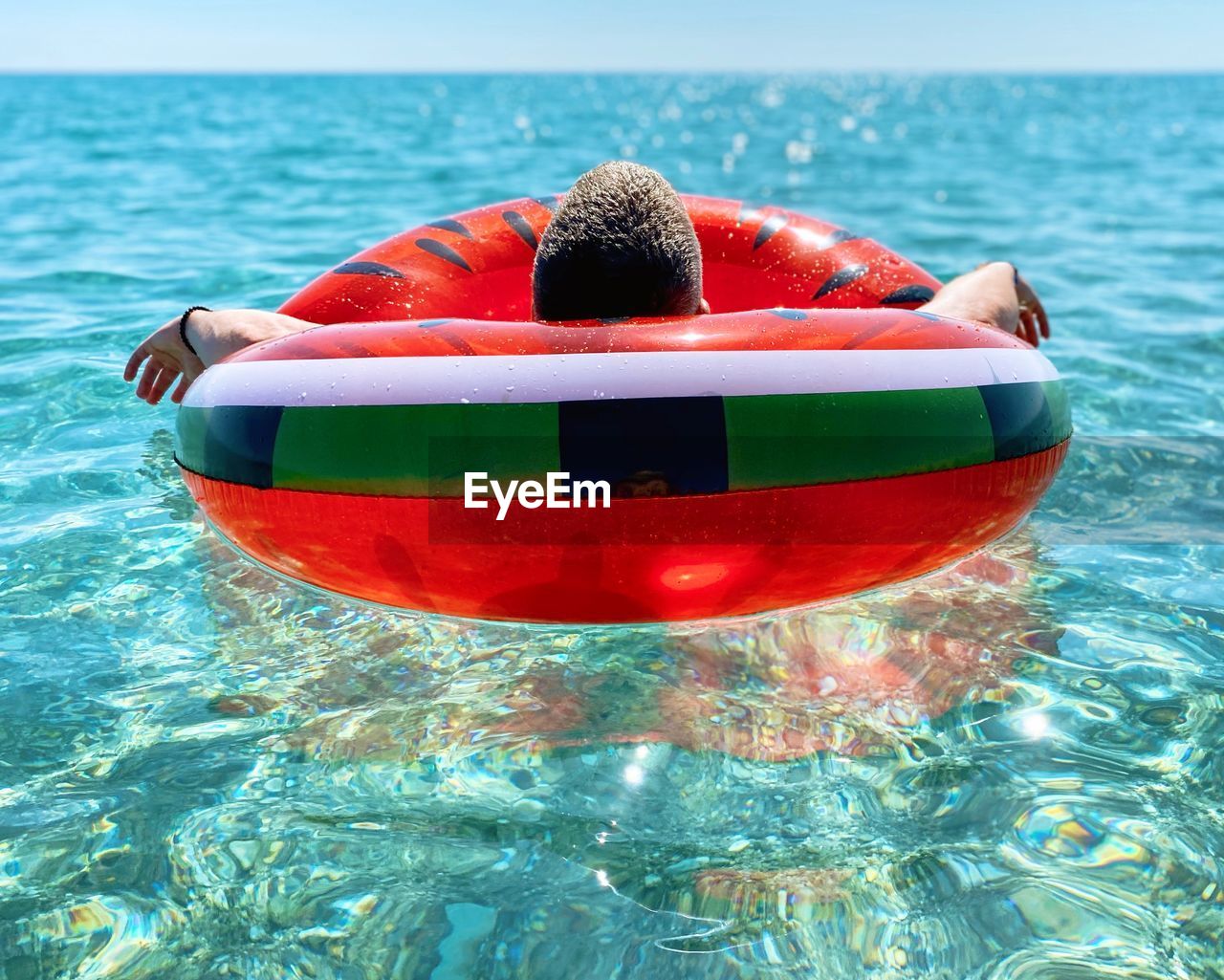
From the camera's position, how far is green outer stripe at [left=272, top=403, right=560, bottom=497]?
82.4 inches

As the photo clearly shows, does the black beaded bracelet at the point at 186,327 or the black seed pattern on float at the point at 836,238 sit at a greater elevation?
the black seed pattern on float at the point at 836,238

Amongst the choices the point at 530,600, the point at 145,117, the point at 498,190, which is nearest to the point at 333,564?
the point at 530,600

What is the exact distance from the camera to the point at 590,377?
2.09 m

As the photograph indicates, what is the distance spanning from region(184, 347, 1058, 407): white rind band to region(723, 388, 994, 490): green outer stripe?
0.03 metres

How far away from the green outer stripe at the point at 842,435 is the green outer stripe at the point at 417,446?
0.37 metres

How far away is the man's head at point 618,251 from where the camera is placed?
222cm

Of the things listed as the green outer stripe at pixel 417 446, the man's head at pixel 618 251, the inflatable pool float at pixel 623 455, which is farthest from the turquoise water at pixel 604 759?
the man's head at pixel 618 251

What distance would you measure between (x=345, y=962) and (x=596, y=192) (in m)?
1.49

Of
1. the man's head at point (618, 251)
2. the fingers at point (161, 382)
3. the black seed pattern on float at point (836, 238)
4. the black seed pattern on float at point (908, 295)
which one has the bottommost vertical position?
the fingers at point (161, 382)

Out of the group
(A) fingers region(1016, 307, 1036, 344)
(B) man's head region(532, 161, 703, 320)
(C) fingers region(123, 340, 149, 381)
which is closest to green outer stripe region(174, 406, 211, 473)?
(C) fingers region(123, 340, 149, 381)

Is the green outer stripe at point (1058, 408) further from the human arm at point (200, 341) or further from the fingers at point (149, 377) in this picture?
the fingers at point (149, 377)

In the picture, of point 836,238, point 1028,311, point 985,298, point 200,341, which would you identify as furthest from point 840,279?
point 200,341

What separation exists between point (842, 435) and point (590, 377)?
0.50 metres

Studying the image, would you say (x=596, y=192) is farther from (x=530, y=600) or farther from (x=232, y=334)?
(x=232, y=334)
